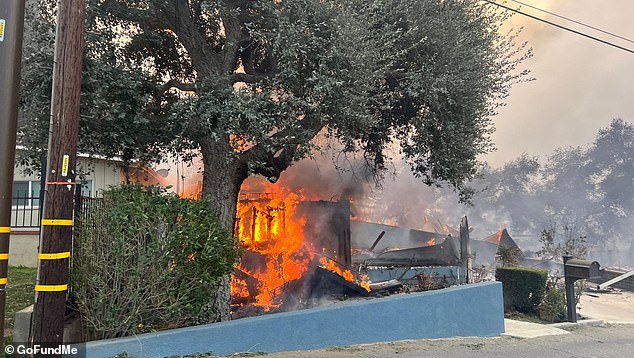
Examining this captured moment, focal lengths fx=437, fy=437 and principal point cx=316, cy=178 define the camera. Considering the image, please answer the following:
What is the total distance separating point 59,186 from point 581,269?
12.1 metres

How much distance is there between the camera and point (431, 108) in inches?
389

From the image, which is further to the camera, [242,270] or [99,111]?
[242,270]

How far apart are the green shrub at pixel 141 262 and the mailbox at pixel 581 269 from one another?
9.82 meters

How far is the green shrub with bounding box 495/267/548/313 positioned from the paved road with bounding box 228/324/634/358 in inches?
111

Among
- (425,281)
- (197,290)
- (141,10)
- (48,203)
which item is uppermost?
(141,10)

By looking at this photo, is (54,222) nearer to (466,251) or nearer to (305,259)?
(305,259)

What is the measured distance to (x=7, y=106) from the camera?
4.05 metres

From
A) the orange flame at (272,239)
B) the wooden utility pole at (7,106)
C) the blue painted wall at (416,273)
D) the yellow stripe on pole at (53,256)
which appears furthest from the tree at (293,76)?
the blue painted wall at (416,273)

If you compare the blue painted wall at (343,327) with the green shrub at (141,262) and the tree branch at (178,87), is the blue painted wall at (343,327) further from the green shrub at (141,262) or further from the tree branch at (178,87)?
the tree branch at (178,87)

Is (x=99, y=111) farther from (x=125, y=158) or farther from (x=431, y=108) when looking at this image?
(x=431, y=108)

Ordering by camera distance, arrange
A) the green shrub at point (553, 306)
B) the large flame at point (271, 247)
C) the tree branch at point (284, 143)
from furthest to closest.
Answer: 1. the green shrub at point (553, 306)
2. the large flame at point (271, 247)
3. the tree branch at point (284, 143)

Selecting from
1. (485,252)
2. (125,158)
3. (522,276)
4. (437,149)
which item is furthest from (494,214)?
(125,158)

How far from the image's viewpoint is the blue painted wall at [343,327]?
5.71 metres

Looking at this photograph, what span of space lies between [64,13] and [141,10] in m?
4.18
